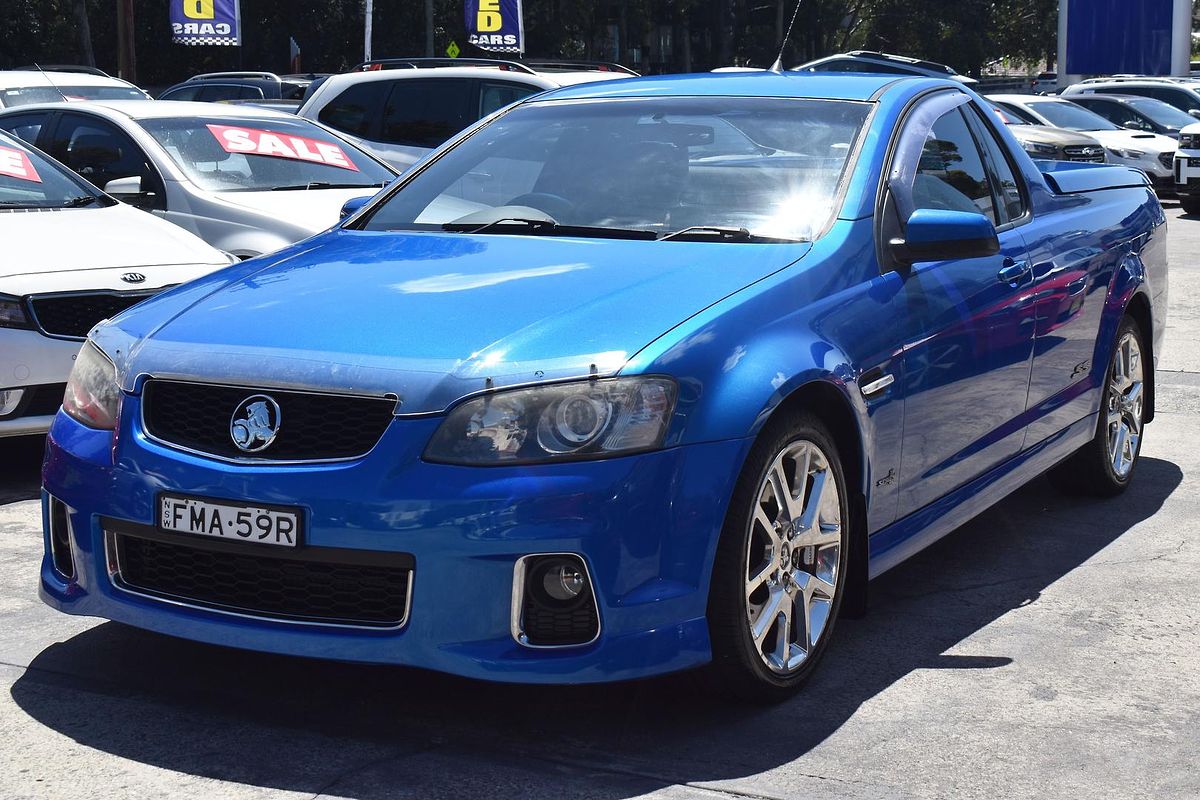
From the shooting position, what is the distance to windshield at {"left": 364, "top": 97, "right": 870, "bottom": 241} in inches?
183

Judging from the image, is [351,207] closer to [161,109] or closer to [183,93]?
[161,109]

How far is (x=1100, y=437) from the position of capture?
624 centimetres

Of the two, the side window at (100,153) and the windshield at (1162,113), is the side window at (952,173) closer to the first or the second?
the side window at (100,153)

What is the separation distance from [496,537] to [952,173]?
2.43 metres

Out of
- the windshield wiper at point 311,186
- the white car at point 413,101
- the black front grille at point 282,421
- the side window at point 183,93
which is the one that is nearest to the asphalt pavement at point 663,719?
the black front grille at point 282,421

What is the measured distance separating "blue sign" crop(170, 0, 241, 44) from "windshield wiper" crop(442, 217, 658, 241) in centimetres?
3089

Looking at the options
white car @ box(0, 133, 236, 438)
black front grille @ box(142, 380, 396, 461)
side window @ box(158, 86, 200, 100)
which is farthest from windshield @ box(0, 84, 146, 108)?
black front grille @ box(142, 380, 396, 461)

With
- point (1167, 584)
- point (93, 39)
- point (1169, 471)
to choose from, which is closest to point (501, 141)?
point (1167, 584)

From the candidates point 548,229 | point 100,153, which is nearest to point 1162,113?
point 100,153

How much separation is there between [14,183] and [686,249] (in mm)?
4455

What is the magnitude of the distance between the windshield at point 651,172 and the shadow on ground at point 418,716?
1.20 m

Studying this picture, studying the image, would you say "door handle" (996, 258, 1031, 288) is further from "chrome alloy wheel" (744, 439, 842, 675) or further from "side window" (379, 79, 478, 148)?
"side window" (379, 79, 478, 148)

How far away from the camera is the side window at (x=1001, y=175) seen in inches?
218

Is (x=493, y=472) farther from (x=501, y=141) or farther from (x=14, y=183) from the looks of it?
(x=14, y=183)
